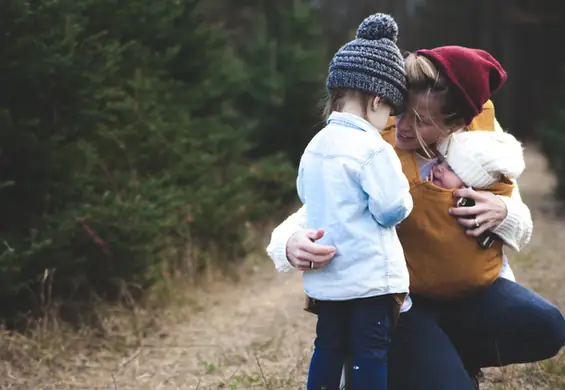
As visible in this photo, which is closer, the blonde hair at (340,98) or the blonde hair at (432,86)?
the blonde hair at (340,98)

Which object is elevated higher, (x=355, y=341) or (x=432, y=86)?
(x=432, y=86)

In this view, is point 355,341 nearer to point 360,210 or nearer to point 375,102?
point 360,210

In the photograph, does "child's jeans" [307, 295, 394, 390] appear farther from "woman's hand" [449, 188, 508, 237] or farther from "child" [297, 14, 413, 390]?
"woman's hand" [449, 188, 508, 237]

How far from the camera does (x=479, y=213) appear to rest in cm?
272

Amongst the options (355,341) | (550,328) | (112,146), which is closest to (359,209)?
(355,341)

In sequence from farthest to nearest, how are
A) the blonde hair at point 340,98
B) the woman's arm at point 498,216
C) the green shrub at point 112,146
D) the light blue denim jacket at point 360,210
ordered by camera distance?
the green shrub at point 112,146
the woman's arm at point 498,216
the blonde hair at point 340,98
the light blue denim jacket at point 360,210

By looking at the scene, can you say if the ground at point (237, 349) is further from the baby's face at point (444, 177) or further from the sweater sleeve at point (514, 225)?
the baby's face at point (444, 177)

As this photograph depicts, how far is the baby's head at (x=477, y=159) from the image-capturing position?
273 centimetres

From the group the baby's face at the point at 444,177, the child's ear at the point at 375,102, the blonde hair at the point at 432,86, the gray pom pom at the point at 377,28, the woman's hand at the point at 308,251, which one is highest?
the gray pom pom at the point at 377,28

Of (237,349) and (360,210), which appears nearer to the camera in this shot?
(360,210)

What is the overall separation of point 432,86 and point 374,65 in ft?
0.92

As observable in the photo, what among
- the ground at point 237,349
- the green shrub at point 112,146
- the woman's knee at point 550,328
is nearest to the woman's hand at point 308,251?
the woman's knee at point 550,328

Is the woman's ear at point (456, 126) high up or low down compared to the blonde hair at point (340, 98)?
down

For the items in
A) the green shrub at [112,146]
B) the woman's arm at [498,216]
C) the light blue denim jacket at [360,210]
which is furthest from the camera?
the green shrub at [112,146]
